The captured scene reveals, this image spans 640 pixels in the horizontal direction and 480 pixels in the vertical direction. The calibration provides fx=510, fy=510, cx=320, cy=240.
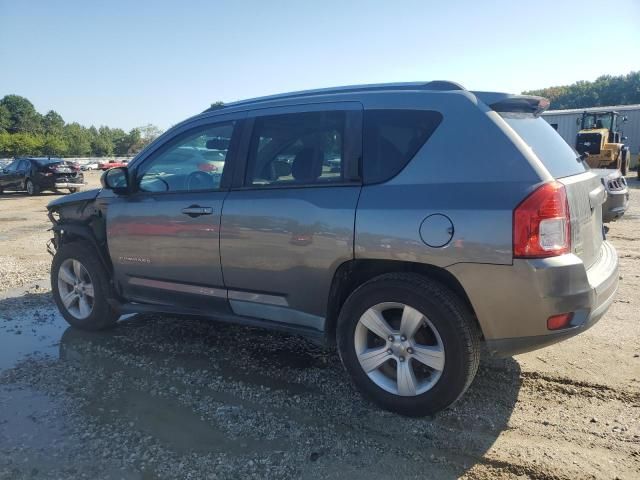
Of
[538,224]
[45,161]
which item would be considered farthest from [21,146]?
[538,224]

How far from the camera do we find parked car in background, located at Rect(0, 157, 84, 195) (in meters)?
20.9

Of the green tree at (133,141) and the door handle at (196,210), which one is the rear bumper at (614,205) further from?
the green tree at (133,141)

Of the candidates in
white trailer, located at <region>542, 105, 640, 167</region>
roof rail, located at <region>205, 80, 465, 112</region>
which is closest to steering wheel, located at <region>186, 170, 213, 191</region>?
roof rail, located at <region>205, 80, 465, 112</region>

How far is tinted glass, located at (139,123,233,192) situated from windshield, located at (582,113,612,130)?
22748 millimetres

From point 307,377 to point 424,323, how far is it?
114 centimetres

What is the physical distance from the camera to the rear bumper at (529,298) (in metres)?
2.74

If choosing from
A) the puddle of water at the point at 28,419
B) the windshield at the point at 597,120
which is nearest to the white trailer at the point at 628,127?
the windshield at the point at 597,120

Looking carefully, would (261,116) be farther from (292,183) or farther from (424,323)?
(424,323)

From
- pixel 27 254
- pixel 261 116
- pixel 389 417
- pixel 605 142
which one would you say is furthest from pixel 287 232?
pixel 605 142

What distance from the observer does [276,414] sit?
10.7 ft

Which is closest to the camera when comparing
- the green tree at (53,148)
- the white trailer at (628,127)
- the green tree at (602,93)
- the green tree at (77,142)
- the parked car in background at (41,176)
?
the parked car in background at (41,176)

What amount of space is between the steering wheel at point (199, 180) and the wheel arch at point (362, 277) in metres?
A: 1.36

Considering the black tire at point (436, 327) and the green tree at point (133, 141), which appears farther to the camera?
the green tree at point (133, 141)

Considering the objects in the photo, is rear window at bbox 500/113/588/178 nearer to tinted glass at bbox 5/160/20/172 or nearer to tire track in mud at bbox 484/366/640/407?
tire track in mud at bbox 484/366/640/407
